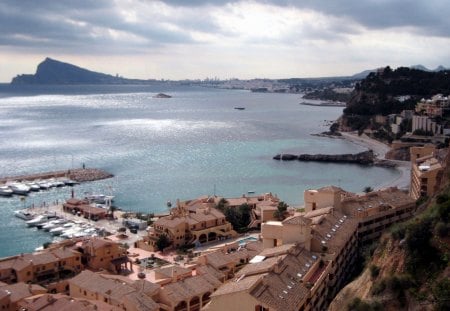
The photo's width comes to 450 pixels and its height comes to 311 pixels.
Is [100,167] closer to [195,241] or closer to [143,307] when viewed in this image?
[195,241]

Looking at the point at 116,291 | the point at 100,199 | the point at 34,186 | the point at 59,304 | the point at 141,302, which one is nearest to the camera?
the point at 59,304

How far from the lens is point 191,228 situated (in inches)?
1098

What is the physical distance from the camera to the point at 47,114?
398 ft

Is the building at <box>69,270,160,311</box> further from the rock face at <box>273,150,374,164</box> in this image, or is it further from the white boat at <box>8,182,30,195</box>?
the rock face at <box>273,150,374,164</box>

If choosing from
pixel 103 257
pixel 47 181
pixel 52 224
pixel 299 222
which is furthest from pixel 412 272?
pixel 47 181

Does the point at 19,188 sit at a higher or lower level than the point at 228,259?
lower

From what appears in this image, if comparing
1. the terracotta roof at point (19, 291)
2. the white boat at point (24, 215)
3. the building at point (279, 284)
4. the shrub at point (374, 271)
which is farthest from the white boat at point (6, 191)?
the shrub at point (374, 271)

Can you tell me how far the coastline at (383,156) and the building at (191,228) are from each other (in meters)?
17.7

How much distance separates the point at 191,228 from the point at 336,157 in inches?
1299

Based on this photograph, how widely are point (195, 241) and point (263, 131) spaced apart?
188ft

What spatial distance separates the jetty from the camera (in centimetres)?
4712

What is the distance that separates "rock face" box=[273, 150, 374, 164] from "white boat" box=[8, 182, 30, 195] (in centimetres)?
2664

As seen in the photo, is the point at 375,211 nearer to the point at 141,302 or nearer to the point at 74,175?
the point at 141,302

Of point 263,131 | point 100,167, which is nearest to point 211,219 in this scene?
point 100,167
